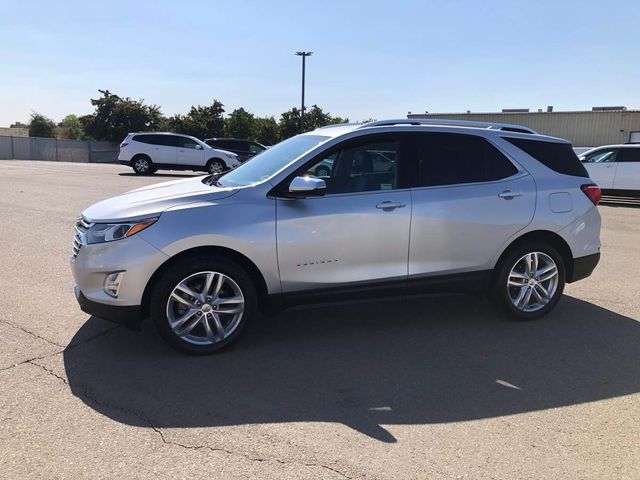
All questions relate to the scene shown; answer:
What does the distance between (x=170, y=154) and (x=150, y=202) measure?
1930cm

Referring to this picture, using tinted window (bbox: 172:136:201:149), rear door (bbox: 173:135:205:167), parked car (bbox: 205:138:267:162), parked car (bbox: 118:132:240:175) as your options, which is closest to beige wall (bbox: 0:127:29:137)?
parked car (bbox: 205:138:267:162)

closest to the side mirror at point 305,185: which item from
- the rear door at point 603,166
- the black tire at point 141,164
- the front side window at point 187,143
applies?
the rear door at point 603,166

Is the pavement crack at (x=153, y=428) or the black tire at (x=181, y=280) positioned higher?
the black tire at (x=181, y=280)

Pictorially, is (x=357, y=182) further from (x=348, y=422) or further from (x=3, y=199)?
(x=3, y=199)

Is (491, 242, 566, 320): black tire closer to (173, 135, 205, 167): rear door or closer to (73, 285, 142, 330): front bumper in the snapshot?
(73, 285, 142, 330): front bumper

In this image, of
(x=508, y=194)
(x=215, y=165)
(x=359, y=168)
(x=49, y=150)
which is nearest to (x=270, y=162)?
(x=359, y=168)

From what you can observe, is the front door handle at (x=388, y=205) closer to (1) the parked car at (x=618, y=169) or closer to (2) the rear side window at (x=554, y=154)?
(2) the rear side window at (x=554, y=154)

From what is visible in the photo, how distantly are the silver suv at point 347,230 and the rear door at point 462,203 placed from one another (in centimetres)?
1

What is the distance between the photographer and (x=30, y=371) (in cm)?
384

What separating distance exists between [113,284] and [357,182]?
2091 millimetres

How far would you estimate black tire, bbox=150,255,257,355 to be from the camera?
404cm

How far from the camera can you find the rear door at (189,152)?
22.6 metres

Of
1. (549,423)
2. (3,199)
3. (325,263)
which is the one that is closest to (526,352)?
(549,423)

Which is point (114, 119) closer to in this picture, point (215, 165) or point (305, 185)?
point (215, 165)
